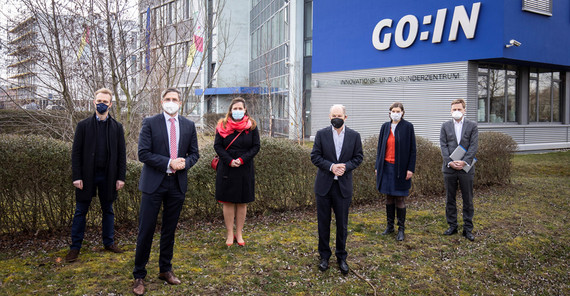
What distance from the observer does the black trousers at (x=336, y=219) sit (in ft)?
17.4

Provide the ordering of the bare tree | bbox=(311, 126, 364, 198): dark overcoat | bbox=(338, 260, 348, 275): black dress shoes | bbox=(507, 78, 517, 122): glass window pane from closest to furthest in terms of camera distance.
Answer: bbox=(338, 260, 348, 275): black dress shoes, bbox=(311, 126, 364, 198): dark overcoat, the bare tree, bbox=(507, 78, 517, 122): glass window pane

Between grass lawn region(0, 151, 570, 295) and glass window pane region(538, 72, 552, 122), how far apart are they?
16688 millimetres

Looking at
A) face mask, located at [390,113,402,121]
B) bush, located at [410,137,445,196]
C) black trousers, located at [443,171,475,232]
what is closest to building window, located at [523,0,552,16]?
bush, located at [410,137,445,196]

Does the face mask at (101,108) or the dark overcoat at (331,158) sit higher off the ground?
the face mask at (101,108)

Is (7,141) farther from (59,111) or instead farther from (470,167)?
(470,167)

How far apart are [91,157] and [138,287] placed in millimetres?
1811

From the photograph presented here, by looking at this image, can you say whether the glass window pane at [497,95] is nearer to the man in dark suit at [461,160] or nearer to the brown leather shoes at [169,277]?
the man in dark suit at [461,160]

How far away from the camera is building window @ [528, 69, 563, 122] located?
71.6ft

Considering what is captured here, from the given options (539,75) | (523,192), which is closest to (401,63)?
(539,75)

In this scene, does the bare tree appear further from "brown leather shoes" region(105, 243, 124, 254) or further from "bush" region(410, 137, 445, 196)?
"bush" region(410, 137, 445, 196)

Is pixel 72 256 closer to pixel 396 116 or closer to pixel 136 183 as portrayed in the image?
pixel 136 183

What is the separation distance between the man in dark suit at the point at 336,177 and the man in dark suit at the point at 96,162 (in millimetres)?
2485

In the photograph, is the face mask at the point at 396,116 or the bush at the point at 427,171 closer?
the face mask at the point at 396,116

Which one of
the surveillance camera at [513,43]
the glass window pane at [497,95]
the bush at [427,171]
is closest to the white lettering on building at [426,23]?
the surveillance camera at [513,43]
